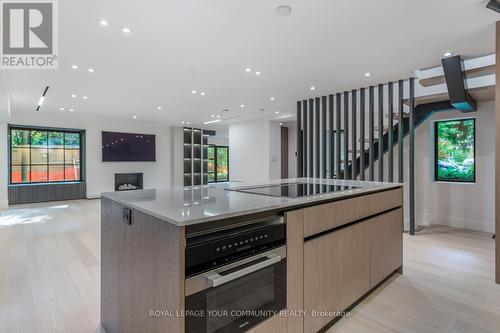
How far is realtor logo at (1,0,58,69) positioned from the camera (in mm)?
2568

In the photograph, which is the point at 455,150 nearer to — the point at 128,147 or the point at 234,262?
the point at 234,262

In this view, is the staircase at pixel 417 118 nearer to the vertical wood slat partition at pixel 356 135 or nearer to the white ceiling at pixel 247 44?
the vertical wood slat partition at pixel 356 135

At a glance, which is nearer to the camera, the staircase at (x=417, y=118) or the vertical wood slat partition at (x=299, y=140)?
the staircase at (x=417, y=118)

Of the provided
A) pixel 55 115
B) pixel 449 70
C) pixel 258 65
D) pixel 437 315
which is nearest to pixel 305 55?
pixel 258 65

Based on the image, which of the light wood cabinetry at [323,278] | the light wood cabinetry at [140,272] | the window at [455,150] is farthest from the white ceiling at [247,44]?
the light wood cabinetry at [323,278]

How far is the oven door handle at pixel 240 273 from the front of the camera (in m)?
1.14

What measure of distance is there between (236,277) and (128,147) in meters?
9.34

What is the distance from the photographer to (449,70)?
382cm

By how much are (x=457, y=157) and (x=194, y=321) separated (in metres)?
5.93

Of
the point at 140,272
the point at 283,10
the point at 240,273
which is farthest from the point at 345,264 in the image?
the point at 283,10

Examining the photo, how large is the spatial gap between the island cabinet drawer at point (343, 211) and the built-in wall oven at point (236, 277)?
0.29 meters

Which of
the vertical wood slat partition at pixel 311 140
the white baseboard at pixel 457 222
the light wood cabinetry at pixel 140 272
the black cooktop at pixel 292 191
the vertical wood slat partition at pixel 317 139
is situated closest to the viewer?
the light wood cabinetry at pixel 140 272

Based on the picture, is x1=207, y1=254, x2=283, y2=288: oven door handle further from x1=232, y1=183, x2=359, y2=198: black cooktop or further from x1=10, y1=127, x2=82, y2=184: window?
x1=10, y1=127, x2=82, y2=184: window

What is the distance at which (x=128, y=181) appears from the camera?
31.7 ft
